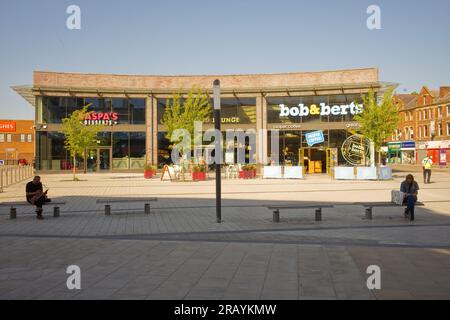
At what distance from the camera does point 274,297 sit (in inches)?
228

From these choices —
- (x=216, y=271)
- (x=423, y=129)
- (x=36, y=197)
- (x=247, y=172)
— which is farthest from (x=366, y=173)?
(x=423, y=129)

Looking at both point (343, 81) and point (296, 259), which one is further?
point (343, 81)

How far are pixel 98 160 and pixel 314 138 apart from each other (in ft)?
61.6

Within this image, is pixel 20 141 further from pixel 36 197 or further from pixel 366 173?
pixel 36 197

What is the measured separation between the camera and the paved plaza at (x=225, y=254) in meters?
6.16

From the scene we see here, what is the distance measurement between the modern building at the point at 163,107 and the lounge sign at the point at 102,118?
0.09 m

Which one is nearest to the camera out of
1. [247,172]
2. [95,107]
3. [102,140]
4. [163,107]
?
[247,172]

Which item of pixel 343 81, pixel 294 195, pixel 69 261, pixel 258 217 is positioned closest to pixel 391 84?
pixel 343 81

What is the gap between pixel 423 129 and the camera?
7156 centimetres

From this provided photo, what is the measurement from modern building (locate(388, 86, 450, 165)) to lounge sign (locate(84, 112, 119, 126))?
45.5 m

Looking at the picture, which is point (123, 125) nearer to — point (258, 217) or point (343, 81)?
point (343, 81)

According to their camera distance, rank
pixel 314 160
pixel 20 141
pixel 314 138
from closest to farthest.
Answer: pixel 314 138, pixel 314 160, pixel 20 141

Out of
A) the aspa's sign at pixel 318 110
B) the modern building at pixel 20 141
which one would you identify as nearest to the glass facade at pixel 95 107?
the aspa's sign at pixel 318 110

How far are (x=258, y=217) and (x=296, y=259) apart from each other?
550 cm
